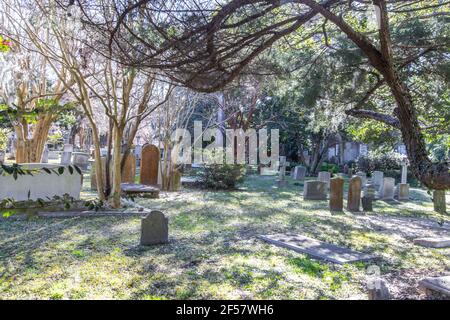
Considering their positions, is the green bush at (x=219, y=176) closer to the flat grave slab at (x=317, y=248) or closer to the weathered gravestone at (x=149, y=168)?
the weathered gravestone at (x=149, y=168)

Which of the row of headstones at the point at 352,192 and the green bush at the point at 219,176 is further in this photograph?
the green bush at the point at 219,176

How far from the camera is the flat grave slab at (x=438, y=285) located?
4.05 meters

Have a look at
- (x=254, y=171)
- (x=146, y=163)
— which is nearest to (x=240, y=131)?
(x=254, y=171)

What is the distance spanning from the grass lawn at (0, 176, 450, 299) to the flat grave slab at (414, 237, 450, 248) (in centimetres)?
21

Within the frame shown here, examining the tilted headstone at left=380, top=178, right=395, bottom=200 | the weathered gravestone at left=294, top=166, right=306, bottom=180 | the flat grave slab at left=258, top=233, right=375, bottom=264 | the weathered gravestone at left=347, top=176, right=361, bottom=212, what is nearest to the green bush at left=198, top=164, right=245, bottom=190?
the weathered gravestone at left=347, top=176, right=361, bottom=212

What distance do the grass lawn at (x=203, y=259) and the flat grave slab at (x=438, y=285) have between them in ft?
0.62

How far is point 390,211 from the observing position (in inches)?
457

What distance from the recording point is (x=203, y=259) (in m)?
5.46

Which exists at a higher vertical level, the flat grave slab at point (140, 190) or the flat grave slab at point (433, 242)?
the flat grave slab at point (140, 190)

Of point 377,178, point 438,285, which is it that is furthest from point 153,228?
point 377,178

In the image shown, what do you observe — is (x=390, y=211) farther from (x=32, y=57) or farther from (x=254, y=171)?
(x=254, y=171)

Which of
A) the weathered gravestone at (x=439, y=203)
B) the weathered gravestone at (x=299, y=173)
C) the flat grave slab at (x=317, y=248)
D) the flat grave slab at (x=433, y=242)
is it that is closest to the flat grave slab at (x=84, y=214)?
the flat grave slab at (x=317, y=248)

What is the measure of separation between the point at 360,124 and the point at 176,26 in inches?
314
